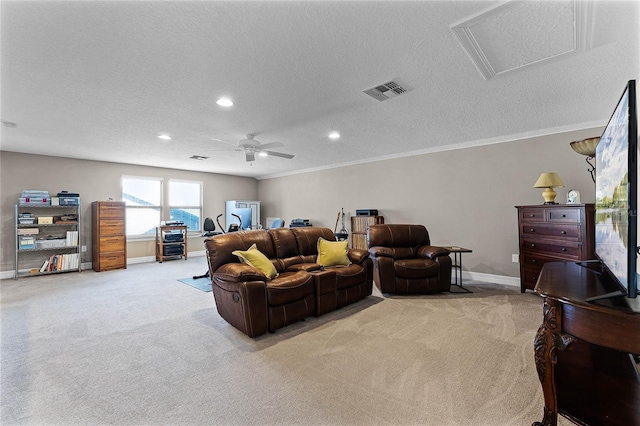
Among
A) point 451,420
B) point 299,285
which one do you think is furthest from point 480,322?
point 299,285

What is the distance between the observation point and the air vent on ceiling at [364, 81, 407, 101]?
2.75 m

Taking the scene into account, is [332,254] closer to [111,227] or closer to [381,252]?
[381,252]

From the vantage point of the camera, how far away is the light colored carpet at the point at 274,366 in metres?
1.67

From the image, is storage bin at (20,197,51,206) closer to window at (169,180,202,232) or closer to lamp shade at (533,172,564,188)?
window at (169,180,202,232)

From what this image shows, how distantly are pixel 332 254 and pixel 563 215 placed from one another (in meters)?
3.04

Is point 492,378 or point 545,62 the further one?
point 545,62

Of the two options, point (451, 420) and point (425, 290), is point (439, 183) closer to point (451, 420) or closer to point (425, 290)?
point (425, 290)

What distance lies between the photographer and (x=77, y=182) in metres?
6.10

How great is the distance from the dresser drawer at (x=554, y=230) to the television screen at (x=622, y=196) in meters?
2.63

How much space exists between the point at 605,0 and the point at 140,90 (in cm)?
369

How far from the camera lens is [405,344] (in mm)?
2508

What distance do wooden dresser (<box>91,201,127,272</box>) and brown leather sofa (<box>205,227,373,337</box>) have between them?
4.34m

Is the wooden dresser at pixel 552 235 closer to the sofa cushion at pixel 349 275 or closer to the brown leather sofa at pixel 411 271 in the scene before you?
the brown leather sofa at pixel 411 271

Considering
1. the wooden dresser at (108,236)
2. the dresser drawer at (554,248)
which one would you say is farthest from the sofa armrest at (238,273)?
the wooden dresser at (108,236)
